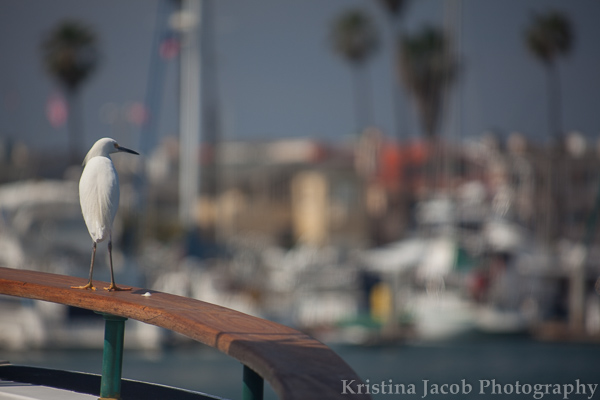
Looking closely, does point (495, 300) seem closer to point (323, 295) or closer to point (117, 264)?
point (323, 295)

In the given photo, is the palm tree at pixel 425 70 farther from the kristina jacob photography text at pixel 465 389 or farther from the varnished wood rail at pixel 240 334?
the varnished wood rail at pixel 240 334

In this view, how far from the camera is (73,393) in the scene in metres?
3.81

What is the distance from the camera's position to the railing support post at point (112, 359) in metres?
3.46

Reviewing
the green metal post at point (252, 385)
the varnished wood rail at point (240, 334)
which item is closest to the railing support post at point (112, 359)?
the varnished wood rail at point (240, 334)

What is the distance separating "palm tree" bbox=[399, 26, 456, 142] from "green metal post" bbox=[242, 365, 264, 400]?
4728 cm

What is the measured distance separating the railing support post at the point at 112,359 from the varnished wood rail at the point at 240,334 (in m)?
0.15

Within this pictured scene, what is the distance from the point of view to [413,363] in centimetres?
2236

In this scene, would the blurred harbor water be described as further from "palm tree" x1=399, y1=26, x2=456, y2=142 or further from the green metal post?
"palm tree" x1=399, y1=26, x2=456, y2=142

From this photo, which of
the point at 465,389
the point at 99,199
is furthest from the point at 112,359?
the point at 465,389

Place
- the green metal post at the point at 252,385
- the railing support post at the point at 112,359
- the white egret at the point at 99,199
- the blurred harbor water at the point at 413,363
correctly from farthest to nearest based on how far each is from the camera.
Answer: the blurred harbor water at the point at 413,363, the white egret at the point at 99,199, the railing support post at the point at 112,359, the green metal post at the point at 252,385

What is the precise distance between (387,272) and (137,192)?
11.0 meters

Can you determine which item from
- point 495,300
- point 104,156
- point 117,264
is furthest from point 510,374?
point 104,156

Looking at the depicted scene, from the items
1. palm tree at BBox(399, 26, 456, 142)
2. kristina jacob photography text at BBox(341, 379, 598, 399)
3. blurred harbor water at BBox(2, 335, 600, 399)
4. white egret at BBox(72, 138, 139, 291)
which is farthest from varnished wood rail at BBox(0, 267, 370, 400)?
palm tree at BBox(399, 26, 456, 142)

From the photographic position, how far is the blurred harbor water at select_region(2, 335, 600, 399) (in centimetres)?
1856
